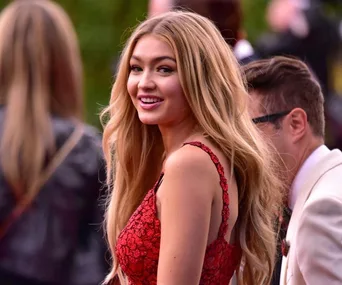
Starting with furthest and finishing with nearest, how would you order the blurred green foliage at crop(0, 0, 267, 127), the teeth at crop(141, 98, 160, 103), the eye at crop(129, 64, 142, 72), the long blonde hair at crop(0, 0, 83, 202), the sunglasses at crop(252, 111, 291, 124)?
the blurred green foliage at crop(0, 0, 267, 127) < the long blonde hair at crop(0, 0, 83, 202) < the sunglasses at crop(252, 111, 291, 124) < the eye at crop(129, 64, 142, 72) < the teeth at crop(141, 98, 160, 103)

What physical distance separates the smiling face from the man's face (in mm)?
811

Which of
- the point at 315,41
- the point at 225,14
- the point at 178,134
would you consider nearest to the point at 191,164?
the point at 178,134

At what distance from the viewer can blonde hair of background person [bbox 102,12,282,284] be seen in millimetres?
4422

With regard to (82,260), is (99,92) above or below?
below

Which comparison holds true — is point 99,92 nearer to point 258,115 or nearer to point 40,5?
point 40,5

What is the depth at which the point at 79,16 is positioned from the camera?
40.4 feet

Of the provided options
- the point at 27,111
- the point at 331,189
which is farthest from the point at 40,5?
the point at 331,189

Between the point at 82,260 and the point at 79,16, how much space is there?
21.9ft

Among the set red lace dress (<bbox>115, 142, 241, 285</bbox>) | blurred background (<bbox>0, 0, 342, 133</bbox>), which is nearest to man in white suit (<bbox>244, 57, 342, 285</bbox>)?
red lace dress (<bbox>115, 142, 241, 285</bbox>)

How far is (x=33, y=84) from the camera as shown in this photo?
234 inches

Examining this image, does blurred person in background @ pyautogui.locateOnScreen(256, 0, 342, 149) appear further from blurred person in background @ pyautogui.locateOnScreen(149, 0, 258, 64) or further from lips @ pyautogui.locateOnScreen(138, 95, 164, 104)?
lips @ pyautogui.locateOnScreen(138, 95, 164, 104)

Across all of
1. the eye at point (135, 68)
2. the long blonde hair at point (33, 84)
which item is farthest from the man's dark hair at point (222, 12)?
the eye at point (135, 68)

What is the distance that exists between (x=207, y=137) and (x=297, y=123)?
3.08ft

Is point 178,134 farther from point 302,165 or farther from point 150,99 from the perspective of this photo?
point 302,165
